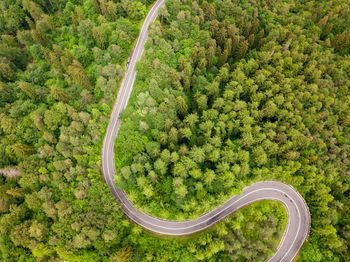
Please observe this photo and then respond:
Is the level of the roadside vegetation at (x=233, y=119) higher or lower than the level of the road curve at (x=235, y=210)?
higher

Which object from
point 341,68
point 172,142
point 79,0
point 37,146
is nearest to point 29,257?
point 37,146

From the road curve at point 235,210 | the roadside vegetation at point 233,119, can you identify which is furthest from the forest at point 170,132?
the road curve at point 235,210

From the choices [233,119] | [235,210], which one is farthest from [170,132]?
[235,210]

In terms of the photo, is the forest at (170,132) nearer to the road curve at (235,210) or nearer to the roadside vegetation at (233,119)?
the roadside vegetation at (233,119)

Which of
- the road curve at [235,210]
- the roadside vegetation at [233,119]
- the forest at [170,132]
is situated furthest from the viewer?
the road curve at [235,210]

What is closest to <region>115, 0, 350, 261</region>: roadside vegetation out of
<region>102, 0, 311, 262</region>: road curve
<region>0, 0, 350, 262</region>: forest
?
<region>0, 0, 350, 262</region>: forest

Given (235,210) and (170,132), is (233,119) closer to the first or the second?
(170,132)

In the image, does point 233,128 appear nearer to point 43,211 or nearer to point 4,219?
point 43,211

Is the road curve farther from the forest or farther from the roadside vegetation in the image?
the roadside vegetation
